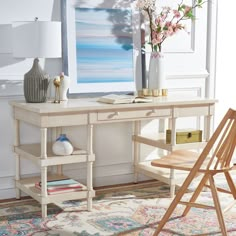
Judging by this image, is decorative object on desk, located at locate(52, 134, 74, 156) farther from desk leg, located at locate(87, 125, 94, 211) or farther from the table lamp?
the table lamp

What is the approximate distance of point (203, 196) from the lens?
439cm

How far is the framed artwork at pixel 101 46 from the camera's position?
14.2 feet

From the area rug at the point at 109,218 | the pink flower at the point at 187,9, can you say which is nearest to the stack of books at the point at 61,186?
the area rug at the point at 109,218

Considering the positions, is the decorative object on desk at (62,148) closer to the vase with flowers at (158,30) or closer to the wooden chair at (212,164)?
the wooden chair at (212,164)

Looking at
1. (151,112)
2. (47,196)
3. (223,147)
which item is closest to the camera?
(223,147)

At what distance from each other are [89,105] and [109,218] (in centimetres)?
81

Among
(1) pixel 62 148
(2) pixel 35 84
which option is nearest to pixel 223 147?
(1) pixel 62 148

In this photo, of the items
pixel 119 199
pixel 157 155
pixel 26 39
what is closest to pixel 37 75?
pixel 26 39

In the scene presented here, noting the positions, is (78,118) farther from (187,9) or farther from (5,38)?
(187,9)

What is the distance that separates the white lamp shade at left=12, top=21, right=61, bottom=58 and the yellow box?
117 centimetres

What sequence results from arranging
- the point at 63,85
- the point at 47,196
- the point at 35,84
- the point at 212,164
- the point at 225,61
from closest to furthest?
the point at 212,164 < the point at 47,196 < the point at 35,84 < the point at 63,85 < the point at 225,61

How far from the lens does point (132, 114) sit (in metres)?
4.09

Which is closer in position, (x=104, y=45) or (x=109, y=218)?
(x=109, y=218)

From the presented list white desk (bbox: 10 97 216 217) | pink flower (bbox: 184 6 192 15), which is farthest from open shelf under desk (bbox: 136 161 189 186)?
pink flower (bbox: 184 6 192 15)
